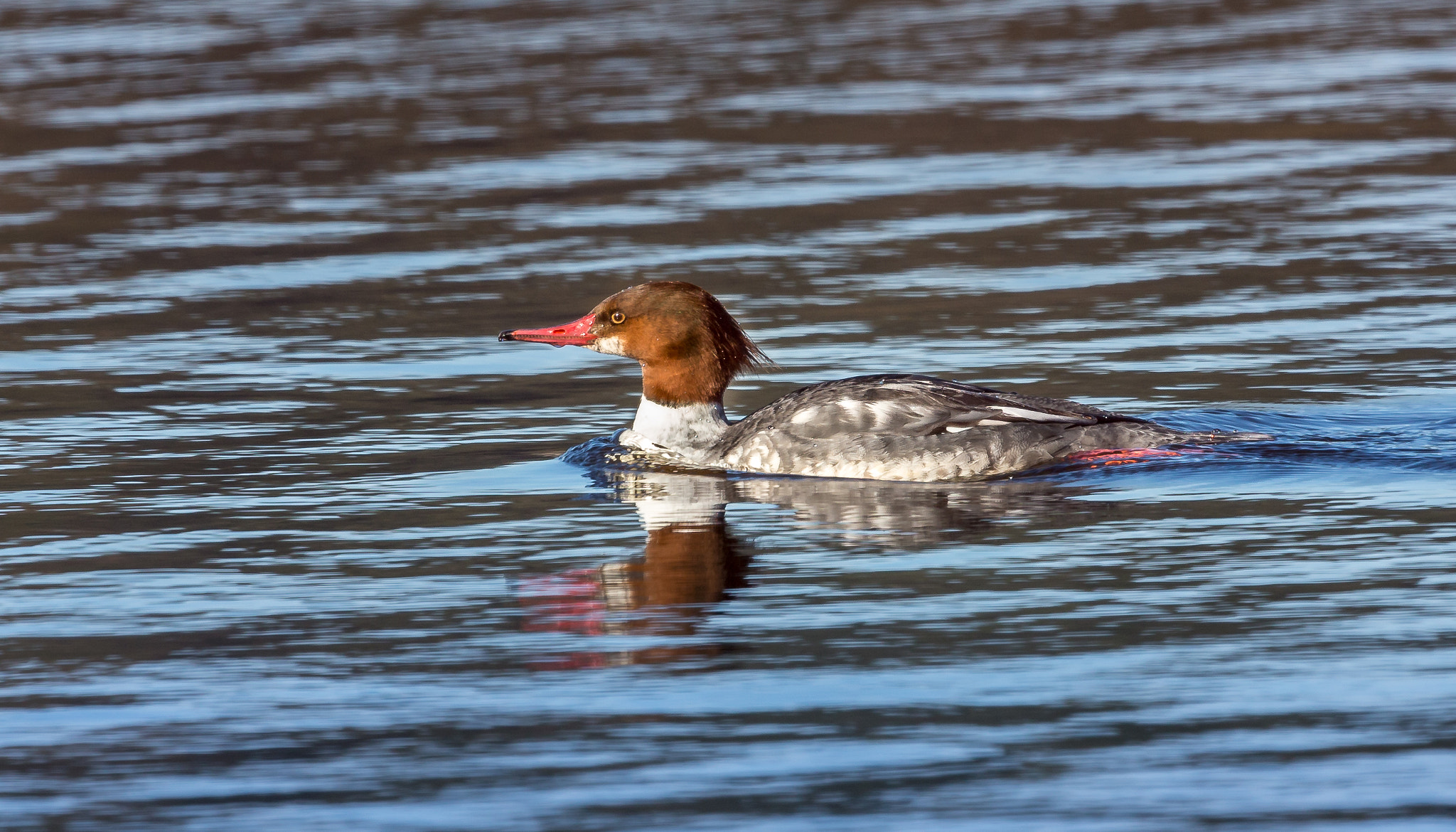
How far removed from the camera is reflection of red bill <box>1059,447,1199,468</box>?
31.8 feet

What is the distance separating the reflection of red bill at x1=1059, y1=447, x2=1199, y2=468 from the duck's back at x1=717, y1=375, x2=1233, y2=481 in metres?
0.03

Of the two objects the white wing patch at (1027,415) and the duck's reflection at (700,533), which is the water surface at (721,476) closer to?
the duck's reflection at (700,533)

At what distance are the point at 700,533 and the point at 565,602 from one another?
4.45 ft

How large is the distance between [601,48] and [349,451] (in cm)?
1656

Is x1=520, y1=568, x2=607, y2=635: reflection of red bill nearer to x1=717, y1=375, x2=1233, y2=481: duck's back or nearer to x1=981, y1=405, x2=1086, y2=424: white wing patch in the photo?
x1=717, y1=375, x2=1233, y2=481: duck's back

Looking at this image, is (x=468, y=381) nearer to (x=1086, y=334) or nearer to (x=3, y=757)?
(x=1086, y=334)

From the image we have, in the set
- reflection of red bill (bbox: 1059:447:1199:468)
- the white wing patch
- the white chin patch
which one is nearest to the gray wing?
the white wing patch

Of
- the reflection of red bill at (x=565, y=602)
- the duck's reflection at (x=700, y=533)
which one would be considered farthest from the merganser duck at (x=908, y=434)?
the reflection of red bill at (x=565, y=602)

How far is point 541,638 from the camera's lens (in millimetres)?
6957

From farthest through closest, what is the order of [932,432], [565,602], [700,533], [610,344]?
[610,344], [932,432], [700,533], [565,602]

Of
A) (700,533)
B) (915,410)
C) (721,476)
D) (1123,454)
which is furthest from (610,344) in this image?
(1123,454)

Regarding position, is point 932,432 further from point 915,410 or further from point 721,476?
point 721,476

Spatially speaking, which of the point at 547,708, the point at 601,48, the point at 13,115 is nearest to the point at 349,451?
the point at 547,708

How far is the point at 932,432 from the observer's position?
9.82 meters
